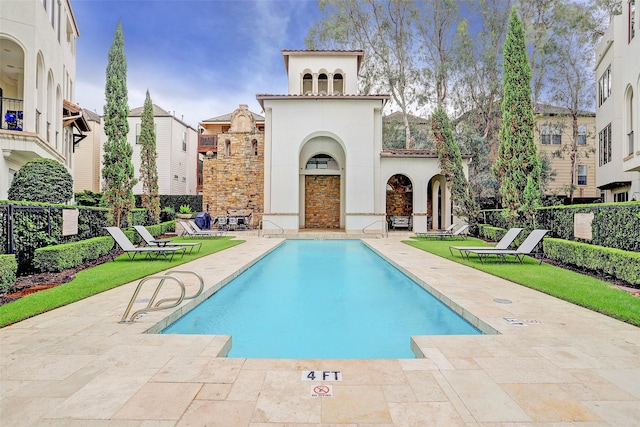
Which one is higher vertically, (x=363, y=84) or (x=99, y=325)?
(x=363, y=84)

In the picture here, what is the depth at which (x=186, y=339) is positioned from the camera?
13.0 ft

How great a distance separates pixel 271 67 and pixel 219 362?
1196 inches

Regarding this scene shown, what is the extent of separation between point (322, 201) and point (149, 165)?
10.4 m

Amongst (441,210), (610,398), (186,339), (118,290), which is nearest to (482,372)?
(610,398)

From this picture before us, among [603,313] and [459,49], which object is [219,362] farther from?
[459,49]

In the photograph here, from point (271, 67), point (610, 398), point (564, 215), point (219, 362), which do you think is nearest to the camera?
point (610, 398)

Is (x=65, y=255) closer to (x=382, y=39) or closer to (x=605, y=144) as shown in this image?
(x=605, y=144)

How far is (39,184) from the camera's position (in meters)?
9.73

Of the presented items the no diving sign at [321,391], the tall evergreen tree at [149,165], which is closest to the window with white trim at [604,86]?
the no diving sign at [321,391]

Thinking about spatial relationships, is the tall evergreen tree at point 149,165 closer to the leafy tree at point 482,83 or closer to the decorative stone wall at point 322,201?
the decorative stone wall at point 322,201

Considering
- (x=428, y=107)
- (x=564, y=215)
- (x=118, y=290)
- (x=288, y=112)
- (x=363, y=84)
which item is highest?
(x=363, y=84)

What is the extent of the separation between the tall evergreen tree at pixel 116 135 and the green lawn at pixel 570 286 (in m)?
11.9

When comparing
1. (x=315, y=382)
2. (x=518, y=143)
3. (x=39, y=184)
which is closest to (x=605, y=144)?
(x=518, y=143)

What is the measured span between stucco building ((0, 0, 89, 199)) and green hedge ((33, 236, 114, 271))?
18.9 feet
